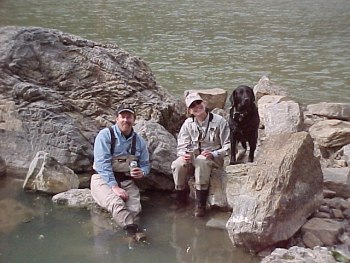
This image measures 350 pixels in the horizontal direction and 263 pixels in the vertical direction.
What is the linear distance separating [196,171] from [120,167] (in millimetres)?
834

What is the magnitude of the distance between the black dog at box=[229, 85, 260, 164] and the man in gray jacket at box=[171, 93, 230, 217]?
0.30 meters

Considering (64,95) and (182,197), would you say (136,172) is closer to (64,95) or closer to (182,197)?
(182,197)

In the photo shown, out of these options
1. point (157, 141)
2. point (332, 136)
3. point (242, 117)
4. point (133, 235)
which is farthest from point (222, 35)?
point (133, 235)

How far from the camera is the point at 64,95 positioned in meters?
8.12

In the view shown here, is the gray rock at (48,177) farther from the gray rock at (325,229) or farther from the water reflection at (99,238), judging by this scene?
the gray rock at (325,229)

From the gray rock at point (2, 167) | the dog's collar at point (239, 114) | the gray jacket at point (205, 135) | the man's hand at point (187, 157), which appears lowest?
the gray rock at point (2, 167)

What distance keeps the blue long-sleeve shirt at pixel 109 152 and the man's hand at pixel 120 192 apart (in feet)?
0.16

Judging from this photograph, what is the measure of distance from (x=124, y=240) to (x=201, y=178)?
1148 millimetres

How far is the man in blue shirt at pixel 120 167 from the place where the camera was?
20.3 ft

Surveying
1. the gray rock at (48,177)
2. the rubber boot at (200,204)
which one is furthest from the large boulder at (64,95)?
the rubber boot at (200,204)

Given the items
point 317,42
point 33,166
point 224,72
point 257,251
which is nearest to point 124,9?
point 317,42

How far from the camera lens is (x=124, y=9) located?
27.6m

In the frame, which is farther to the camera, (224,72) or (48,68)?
(224,72)

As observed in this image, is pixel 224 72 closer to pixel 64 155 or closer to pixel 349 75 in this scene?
pixel 349 75
